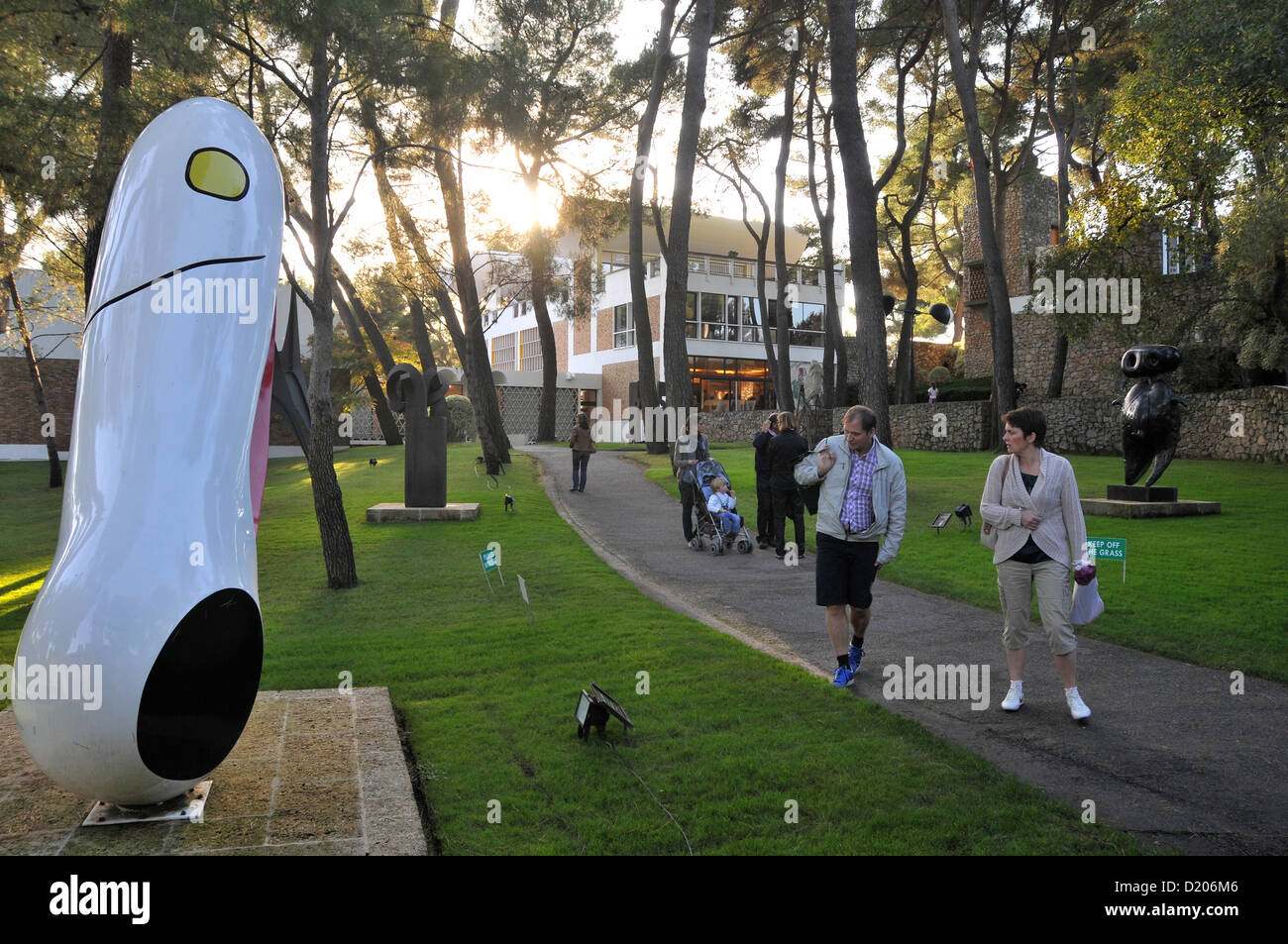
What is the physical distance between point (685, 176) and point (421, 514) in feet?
29.1

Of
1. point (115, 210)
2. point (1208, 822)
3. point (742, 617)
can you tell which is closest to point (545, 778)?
point (1208, 822)

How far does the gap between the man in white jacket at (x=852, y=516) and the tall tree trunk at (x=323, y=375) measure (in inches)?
229

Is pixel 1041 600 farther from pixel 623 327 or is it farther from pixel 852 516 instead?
pixel 623 327

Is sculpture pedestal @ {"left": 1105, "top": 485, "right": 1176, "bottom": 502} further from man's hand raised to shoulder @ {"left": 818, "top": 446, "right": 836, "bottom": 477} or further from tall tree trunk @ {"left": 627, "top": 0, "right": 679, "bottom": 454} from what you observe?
tall tree trunk @ {"left": 627, "top": 0, "right": 679, "bottom": 454}

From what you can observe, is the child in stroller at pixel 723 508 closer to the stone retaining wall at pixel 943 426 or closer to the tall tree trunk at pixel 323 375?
the tall tree trunk at pixel 323 375

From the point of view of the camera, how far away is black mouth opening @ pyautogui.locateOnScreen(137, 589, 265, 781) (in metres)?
3.57

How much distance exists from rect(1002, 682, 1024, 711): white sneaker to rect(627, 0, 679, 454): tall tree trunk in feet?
57.1

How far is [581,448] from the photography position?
18438mm

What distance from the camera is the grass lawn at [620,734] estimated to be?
12.8 feet

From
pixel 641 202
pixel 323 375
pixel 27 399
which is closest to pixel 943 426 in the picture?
pixel 641 202

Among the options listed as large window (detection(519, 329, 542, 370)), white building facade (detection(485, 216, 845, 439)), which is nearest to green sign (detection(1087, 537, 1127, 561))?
white building facade (detection(485, 216, 845, 439))

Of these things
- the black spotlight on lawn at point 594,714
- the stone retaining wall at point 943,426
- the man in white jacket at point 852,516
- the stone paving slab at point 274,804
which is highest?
the stone retaining wall at point 943,426

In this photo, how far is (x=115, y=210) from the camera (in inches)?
163

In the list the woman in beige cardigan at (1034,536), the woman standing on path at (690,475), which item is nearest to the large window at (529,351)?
the woman standing on path at (690,475)
